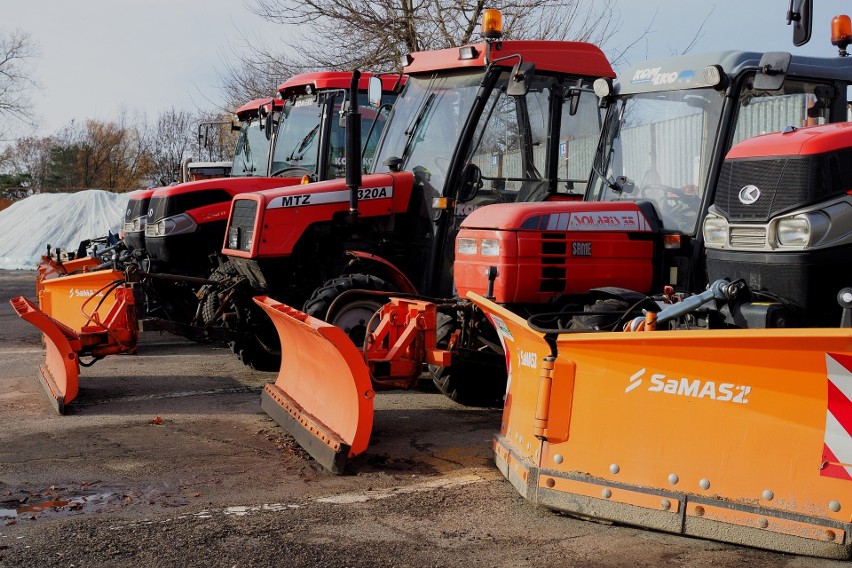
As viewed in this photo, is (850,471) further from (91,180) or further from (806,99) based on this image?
(91,180)

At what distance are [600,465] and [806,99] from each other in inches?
130

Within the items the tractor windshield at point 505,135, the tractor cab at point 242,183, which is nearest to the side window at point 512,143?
the tractor windshield at point 505,135

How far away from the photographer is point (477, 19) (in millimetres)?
16391

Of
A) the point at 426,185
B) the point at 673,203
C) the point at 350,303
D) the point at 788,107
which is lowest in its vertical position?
the point at 350,303

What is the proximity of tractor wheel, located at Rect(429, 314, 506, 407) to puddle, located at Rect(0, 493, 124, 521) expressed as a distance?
307 cm

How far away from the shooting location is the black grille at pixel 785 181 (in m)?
4.79

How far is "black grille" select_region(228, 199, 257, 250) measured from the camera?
869cm

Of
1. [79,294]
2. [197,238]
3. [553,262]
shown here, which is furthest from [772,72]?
[79,294]

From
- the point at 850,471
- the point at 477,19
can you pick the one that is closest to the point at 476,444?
the point at 850,471

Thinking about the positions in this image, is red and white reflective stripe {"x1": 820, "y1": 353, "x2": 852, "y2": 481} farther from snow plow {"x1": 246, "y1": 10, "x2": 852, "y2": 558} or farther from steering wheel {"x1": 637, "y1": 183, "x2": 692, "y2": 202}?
→ steering wheel {"x1": 637, "y1": 183, "x2": 692, "y2": 202}

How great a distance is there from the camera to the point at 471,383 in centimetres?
759

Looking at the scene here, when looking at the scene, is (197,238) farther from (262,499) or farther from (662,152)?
(262,499)

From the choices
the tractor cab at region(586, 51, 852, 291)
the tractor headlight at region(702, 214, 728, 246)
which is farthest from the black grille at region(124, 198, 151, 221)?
the tractor headlight at region(702, 214, 728, 246)

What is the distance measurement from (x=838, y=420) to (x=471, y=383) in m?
3.96
